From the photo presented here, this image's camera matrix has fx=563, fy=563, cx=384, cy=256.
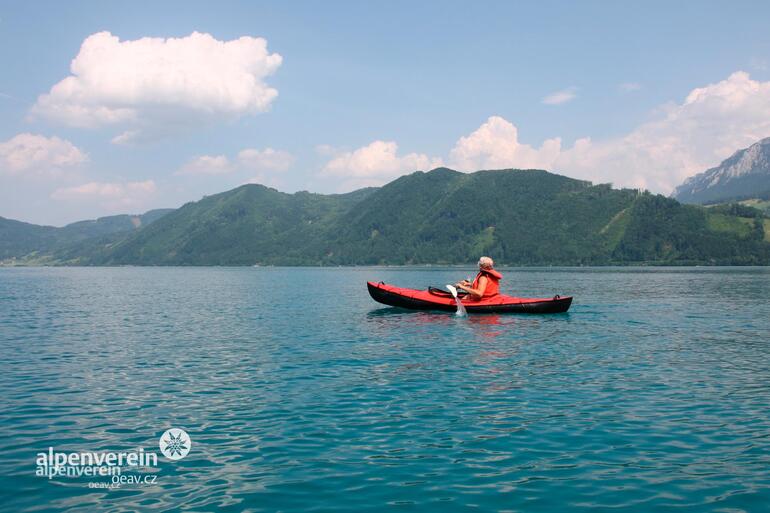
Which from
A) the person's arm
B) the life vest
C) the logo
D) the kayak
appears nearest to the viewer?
the logo

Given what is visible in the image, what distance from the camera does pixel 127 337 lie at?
32562 mm

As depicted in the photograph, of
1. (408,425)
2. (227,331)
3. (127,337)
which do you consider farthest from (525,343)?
(127,337)

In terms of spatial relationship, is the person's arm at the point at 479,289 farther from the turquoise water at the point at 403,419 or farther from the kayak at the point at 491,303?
the turquoise water at the point at 403,419

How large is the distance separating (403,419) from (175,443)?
19.0 ft

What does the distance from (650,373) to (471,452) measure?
11.8 meters

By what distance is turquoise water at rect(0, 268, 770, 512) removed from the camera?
10602 mm

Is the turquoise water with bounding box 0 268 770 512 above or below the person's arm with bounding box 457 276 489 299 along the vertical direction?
below

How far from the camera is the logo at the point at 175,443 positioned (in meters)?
12.8

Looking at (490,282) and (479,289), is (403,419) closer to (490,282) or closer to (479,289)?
(479,289)

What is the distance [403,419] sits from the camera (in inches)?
601

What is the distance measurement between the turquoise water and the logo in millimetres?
248

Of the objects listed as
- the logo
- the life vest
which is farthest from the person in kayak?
the logo

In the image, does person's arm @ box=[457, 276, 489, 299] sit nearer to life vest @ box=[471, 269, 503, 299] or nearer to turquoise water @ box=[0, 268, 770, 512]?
life vest @ box=[471, 269, 503, 299]

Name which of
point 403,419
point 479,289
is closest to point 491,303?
point 479,289
